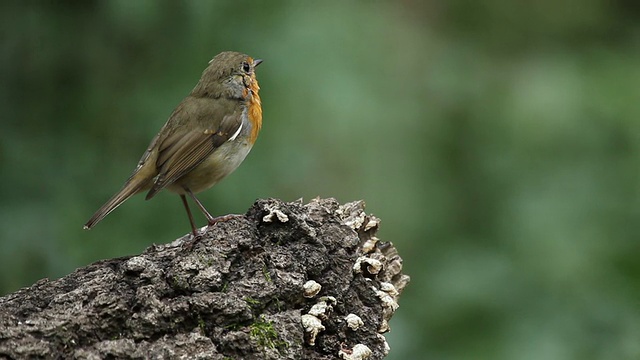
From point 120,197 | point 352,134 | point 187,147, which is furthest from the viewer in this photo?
point 352,134

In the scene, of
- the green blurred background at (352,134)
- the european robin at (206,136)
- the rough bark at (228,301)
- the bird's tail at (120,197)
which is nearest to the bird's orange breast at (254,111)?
the european robin at (206,136)

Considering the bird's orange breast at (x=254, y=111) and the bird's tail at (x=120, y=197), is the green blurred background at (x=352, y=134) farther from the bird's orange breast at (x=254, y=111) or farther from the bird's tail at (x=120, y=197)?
the bird's tail at (x=120, y=197)

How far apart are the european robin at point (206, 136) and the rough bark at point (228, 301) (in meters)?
1.10

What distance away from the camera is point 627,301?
4980 millimetres

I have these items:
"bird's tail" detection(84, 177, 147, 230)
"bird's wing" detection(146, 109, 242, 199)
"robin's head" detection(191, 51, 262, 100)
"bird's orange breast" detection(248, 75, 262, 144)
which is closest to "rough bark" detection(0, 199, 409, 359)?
"bird's tail" detection(84, 177, 147, 230)

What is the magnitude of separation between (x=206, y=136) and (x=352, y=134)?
156 centimetres

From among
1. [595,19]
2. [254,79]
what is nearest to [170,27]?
[254,79]

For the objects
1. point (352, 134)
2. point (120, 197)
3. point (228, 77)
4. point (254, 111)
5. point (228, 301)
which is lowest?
point (228, 301)

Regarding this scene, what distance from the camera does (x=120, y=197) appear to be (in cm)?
436

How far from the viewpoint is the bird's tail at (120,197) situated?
425 cm

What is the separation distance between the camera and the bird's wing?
14.5 ft

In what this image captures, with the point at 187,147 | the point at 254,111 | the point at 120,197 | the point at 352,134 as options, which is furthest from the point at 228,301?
the point at 352,134

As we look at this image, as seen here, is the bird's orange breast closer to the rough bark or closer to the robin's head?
the robin's head

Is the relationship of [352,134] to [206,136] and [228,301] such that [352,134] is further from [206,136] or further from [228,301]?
[228,301]
